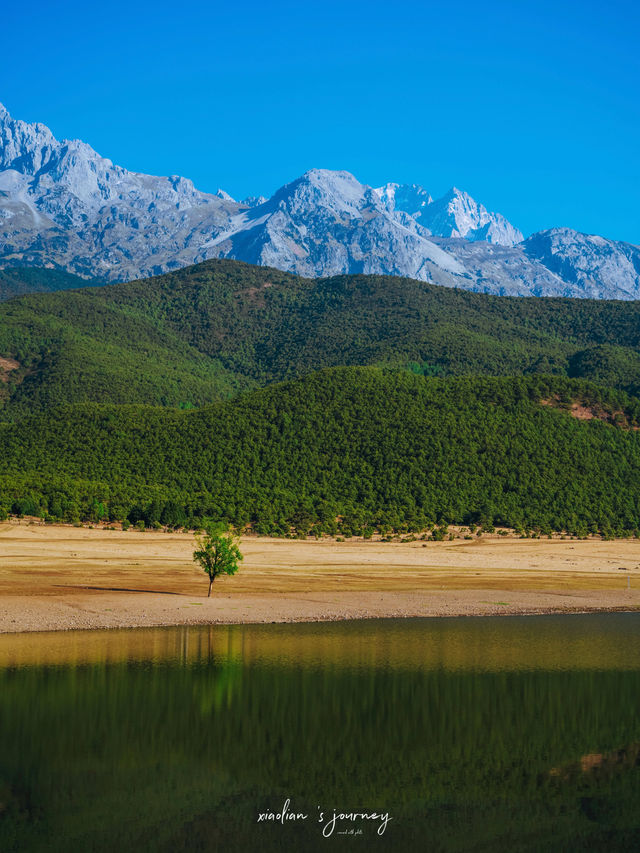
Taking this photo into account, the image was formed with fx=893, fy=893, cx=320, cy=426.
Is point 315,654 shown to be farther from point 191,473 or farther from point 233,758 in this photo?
point 191,473

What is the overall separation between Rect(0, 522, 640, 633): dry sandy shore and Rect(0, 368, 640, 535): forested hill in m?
7.63

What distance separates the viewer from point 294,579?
83.2 meters

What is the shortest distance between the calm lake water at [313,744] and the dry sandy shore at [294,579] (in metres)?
8.40

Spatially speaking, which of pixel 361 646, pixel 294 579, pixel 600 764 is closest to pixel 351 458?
pixel 294 579

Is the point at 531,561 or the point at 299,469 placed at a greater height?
the point at 299,469

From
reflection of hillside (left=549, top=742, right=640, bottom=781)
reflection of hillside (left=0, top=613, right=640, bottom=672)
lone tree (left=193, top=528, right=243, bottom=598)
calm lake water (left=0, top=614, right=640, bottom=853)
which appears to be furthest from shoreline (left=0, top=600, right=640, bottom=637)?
reflection of hillside (left=549, top=742, right=640, bottom=781)

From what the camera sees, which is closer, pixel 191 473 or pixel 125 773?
pixel 125 773

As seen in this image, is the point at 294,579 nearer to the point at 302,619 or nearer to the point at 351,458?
the point at 302,619

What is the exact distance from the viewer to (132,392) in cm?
19600

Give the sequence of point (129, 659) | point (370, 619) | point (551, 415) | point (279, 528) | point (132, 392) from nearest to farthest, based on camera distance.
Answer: point (129, 659)
point (370, 619)
point (279, 528)
point (551, 415)
point (132, 392)

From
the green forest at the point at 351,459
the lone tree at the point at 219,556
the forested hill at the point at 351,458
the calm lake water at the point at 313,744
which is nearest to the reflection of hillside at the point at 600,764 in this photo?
the calm lake water at the point at 313,744

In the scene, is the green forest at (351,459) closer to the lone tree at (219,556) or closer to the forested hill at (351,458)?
the forested hill at (351,458)

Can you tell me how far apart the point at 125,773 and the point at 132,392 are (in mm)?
171007

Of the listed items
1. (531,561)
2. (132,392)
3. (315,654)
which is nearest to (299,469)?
(531,561)
